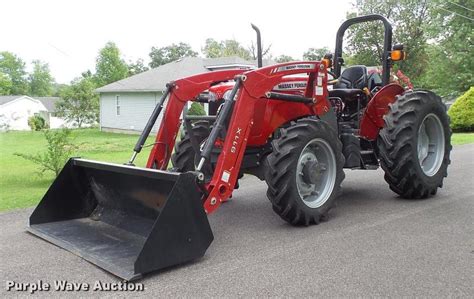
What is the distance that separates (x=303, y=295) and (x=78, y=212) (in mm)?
3105

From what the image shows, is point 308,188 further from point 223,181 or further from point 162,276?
point 162,276

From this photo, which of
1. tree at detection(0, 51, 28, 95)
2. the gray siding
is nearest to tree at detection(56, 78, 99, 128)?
the gray siding

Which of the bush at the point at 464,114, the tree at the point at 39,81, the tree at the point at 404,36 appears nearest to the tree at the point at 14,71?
the tree at the point at 39,81

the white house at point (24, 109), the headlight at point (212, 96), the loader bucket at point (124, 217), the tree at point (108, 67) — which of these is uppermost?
the tree at point (108, 67)

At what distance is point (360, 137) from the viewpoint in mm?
7129

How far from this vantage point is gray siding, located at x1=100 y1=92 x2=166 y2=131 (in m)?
28.9

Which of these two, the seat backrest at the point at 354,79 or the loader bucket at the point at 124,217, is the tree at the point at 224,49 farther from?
the loader bucket at the point at 124,217

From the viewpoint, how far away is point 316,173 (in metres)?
5.71

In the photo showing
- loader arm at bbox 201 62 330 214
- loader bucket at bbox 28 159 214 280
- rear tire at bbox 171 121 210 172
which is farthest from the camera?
rear tire at bbox 171 121 210 172

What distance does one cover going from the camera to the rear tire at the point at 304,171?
17.2 feet

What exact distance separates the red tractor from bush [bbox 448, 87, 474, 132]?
15893 mm

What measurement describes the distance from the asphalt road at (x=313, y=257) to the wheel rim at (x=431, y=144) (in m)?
0.89

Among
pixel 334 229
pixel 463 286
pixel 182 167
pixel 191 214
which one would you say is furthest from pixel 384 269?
pixel 182 167

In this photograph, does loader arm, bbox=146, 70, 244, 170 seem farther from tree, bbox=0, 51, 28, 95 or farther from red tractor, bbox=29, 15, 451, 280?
tree, bbox=0, 51, 28, 95
